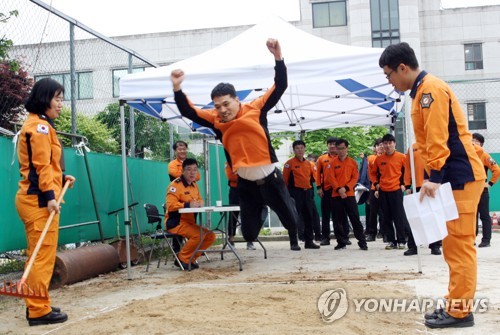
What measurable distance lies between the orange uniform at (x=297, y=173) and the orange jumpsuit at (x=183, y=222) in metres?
3.17

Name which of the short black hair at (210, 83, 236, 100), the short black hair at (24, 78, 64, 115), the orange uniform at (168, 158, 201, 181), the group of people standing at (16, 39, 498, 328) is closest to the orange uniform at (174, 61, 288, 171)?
the group of people standing at (16, 39, 498, 328)

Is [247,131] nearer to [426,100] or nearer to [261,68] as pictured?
[261,68]

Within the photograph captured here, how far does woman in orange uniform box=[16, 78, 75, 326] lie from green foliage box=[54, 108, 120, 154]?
7.48 meters

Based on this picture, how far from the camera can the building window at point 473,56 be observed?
28562 millimetres

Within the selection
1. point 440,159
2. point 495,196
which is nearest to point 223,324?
point 440,159

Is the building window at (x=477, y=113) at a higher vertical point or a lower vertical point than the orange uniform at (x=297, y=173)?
higher

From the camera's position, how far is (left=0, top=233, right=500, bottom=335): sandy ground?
3.96 meters

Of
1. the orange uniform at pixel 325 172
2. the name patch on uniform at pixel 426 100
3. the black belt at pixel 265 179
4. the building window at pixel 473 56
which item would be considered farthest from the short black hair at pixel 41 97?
the building window at pixel 473 56

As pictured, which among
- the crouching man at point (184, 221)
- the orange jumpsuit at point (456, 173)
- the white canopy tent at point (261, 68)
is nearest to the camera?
the orange jumpsuit at point (456, 173)

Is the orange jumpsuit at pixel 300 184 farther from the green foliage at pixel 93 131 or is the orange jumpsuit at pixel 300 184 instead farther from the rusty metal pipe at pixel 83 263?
the green foliage at pixel 93 131

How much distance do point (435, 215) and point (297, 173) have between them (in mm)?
6861

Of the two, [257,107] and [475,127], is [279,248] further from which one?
[475,127]

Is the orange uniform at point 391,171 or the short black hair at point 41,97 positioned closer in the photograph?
the short black hair at point 41,97

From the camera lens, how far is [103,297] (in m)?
5.72
